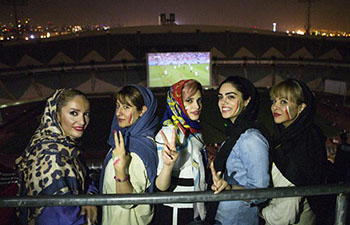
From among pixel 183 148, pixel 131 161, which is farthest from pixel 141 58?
pixel 131 161

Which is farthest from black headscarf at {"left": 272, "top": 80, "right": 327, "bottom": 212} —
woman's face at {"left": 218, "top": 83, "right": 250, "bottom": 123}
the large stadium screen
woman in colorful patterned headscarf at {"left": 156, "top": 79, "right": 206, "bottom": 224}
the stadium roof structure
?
the stadium roof structure

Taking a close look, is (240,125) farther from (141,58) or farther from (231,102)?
(141,58)

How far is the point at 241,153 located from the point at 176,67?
424 inches

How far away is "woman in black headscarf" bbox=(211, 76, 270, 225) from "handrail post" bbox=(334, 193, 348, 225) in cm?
41

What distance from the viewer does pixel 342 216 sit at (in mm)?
1182

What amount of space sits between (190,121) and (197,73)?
10.4 meters

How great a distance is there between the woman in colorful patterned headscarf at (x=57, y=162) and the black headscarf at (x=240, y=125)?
3.09 feet

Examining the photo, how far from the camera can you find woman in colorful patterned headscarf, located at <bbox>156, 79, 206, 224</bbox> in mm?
1732

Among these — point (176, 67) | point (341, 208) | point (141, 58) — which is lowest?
point (341, 208)

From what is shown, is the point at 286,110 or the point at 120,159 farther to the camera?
the point at 286,110

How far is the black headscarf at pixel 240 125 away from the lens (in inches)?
67.0

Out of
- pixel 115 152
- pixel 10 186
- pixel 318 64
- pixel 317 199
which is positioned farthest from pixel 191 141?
pixel 318 64

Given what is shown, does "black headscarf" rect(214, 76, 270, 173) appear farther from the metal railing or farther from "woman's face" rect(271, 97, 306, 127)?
the metal railing

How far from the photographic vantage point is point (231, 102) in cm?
189
